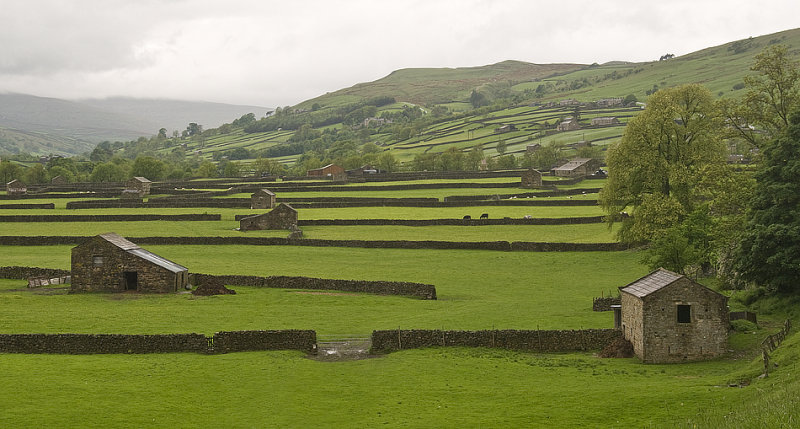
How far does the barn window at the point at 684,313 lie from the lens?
106 feet

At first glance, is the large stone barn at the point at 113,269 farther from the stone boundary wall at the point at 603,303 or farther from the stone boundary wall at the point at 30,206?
the stone boundary wall at the point at 30,206

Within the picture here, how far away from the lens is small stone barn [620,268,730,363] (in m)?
32.2

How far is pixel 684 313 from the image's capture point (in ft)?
107

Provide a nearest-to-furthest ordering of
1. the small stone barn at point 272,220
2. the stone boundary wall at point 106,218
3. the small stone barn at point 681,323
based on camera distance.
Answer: the small stone barn at point 681,323 < the small stone barn at point 272,220 < the stone boundary wall at point 106,218

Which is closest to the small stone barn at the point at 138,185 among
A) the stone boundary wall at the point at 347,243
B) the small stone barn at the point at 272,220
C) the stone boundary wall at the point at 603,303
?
the small stone barn at the point at 272,220

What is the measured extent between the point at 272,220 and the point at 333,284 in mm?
30066

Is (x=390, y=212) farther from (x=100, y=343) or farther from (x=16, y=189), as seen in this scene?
(x=16, y=189)

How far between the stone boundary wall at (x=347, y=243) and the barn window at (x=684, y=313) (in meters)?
26.8

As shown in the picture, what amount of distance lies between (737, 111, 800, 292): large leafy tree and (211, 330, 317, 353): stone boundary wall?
2242cm

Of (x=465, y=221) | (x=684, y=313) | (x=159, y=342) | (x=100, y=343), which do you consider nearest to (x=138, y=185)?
(x=465, y=221)

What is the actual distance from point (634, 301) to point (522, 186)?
76940 mm

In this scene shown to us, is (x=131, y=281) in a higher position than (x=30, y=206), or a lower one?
lower

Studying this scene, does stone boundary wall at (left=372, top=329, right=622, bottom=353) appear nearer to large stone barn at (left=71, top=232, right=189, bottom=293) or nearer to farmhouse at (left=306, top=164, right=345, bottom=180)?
large stone barn at (left=71, top=232, right=189, bottom=293)

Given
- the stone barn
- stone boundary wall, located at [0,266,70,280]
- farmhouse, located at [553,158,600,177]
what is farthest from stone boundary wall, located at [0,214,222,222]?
farmhouse, located at [553,158,600,177]
